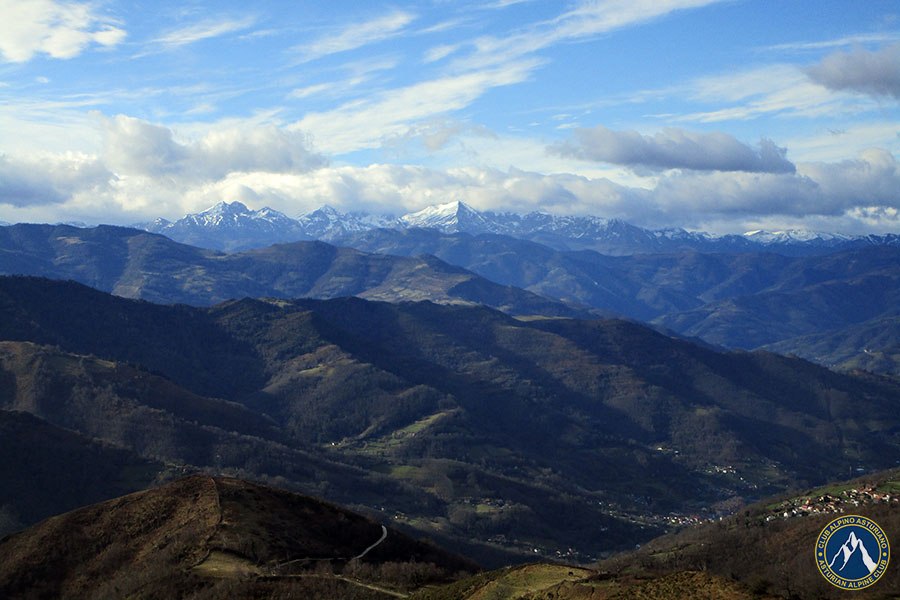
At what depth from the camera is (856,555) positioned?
2867 inches

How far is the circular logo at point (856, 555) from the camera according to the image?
7238 cm

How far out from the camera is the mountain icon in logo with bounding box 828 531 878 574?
72562mm

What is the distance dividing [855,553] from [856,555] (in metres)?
0.25

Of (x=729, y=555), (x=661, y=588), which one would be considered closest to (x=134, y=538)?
(x=661, y=588)

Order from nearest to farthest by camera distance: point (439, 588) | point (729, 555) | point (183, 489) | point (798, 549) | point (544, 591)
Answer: point (544, 591) → point (439, 588) → point (183, 489) → point (798, 549) → point (729, 555)

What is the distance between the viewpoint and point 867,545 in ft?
243

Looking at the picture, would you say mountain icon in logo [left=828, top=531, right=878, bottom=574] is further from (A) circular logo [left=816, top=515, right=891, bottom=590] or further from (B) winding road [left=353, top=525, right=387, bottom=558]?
(B) winding road [left=353, top=525, right=387, bottom=558]

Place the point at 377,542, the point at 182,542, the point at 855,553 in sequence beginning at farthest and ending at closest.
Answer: the point at 377,542 → the point at 182,542 → the point at 855,553

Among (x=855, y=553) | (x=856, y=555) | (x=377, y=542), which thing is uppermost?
(x=855, y=553)

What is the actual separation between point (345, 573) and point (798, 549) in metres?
101

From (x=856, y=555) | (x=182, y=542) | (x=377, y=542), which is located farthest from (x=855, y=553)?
(x=182, y=542)

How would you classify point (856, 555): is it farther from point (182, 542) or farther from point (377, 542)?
point (182, 542)

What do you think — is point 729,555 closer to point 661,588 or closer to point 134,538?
point 661,588

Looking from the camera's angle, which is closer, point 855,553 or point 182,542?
point 855,553
